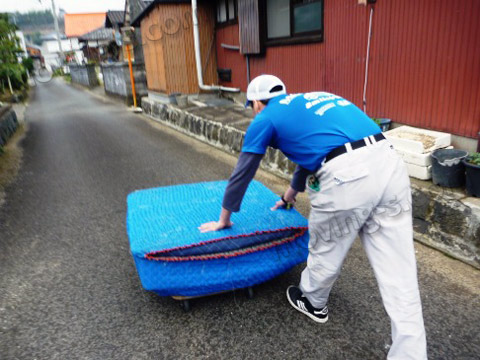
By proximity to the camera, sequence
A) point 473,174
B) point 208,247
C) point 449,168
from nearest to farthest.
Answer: point 208,247, point 473,174, point 449,168

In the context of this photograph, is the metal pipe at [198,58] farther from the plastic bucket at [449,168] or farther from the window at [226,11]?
the plastic bucket at [449,168]

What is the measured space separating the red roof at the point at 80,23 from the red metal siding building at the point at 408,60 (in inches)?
2425

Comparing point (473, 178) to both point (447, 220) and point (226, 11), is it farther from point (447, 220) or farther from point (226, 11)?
point (226, 11)

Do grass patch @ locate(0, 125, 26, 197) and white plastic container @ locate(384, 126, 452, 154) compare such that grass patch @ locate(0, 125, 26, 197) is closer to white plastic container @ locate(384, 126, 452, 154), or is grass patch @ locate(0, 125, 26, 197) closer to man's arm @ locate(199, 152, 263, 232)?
man's arm @ locate(199, 152, 263, 232)

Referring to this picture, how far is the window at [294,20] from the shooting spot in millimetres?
6945

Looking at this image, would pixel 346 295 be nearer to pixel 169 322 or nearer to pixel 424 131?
pixel 169 322

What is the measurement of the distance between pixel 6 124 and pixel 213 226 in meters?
9.95

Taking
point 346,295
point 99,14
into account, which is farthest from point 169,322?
point 99,14

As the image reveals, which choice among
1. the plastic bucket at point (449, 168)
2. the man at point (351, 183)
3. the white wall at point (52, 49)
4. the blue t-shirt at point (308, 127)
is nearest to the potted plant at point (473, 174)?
the plastic bucket at point (449, 168)

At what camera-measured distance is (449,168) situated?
12.3 ft

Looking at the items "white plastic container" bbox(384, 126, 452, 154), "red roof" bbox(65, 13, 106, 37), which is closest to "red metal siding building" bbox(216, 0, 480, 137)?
"white plastic container" bbox(384, 126, 452, 154)

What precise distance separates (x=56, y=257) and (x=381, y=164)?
11.2 feet

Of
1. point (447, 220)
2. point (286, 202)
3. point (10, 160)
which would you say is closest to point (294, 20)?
point (447, 220)

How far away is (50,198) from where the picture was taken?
575 centimetres
